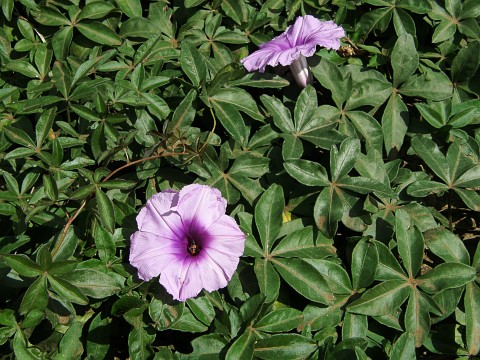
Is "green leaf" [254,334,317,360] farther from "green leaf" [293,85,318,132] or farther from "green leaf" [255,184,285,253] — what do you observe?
"green leaf" [293,85,318,132]

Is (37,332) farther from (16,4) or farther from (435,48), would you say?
(435,48)

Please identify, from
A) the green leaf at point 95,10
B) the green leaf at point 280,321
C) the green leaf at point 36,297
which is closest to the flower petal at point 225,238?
the green leaf at point 280,321

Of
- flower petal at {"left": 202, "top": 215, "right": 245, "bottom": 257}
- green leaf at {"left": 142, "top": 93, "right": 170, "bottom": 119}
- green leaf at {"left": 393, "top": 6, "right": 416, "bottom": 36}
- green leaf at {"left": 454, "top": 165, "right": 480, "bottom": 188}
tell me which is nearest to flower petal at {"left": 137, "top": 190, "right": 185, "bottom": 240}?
flower petal at {"left": 202, "top": 215, "right": 245, "bottom": 257}

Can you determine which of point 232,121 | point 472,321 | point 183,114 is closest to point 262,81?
point 232,121

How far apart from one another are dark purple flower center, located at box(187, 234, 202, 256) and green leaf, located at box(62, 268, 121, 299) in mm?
263

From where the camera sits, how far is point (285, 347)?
187cm

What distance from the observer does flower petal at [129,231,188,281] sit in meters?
1.87

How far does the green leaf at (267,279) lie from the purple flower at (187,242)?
154mm

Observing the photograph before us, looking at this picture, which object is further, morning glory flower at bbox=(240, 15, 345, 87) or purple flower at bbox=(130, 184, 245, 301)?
morning glory flower at bbox=(240, 15, 345, 87)

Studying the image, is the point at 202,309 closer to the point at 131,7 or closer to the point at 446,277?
the point at 446,277

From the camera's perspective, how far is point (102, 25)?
8.34 ft

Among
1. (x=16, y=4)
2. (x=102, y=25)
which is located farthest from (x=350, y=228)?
(x=16, y=4)

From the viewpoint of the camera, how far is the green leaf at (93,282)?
1.93m

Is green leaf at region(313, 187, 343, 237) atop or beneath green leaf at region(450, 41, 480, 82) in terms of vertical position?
beneath
